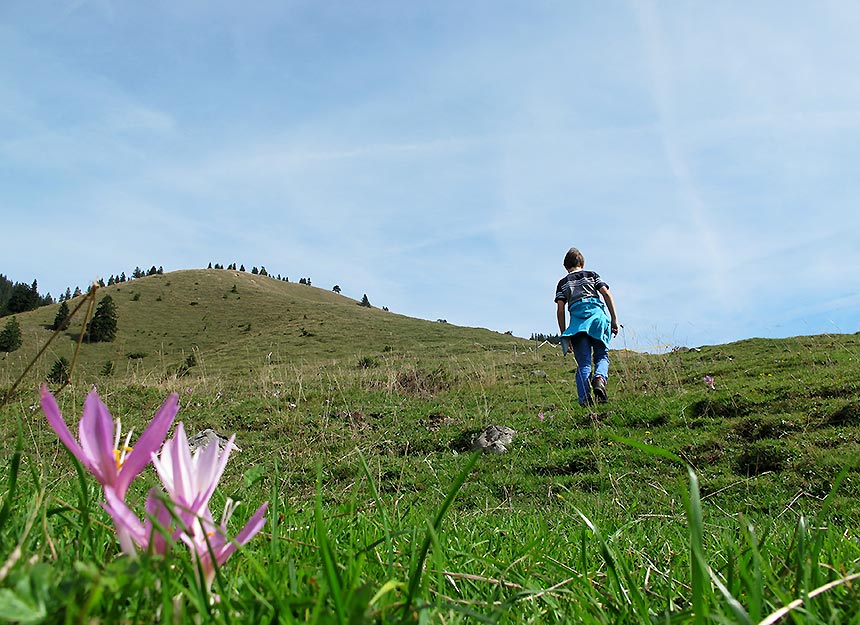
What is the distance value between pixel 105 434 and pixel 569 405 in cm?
995

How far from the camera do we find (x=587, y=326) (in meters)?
9.10

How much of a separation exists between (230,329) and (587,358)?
200 feet

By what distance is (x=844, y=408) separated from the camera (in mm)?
7355

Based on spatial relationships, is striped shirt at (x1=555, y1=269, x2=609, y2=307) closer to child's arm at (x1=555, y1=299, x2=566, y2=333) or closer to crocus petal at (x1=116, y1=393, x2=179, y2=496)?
child's arm at (x1=555, y1=299, x2=566, y2=333)

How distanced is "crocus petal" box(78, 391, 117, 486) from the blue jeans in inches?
351

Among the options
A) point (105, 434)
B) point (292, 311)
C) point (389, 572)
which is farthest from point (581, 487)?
point (292, 311)

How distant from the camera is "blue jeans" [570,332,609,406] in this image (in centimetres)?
922

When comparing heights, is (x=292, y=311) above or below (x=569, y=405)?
above

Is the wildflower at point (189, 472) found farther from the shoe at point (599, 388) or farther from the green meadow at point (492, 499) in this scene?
the shoe at point (599, 388)

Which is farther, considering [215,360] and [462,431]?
[215,360]

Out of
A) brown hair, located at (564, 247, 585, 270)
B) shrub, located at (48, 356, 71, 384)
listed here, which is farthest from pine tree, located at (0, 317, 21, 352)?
brown hair, located at (564, 247, 585, 270)

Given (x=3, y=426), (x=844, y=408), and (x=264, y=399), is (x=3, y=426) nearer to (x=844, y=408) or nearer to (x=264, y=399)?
(x=264, y=399)

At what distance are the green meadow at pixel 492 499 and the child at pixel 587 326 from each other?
20.3 inches

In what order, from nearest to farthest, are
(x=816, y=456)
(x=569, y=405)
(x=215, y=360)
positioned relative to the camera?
(x=816, y=456)
(x=569, y=405)
(x=215, y=360)
